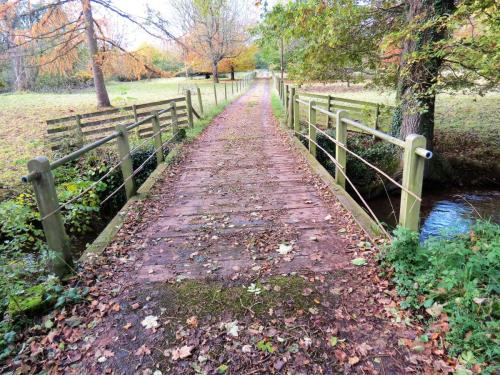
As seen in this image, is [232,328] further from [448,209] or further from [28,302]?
[448,209]

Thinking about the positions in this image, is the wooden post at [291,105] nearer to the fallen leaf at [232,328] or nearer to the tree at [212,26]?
the fallen leaf at [232,328]

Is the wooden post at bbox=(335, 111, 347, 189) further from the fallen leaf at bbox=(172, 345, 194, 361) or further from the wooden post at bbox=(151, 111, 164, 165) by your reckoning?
the wooden post at bbox=(151, 111, 164, 165)

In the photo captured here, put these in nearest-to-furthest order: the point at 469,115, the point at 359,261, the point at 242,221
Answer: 1. the point at 359,261
2. the point at 242,221
3. the point at 469,115

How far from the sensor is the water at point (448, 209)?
6.70 meters

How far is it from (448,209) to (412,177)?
522 centimetres

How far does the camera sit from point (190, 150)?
8.84 metres

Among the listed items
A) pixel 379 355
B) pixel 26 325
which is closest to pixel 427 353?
pixel 379 355

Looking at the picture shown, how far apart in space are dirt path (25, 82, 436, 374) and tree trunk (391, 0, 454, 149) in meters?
3.05

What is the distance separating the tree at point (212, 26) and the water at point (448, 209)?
27459mm

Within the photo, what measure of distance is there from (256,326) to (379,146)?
783 centimetres

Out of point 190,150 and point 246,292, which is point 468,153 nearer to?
point 190,150

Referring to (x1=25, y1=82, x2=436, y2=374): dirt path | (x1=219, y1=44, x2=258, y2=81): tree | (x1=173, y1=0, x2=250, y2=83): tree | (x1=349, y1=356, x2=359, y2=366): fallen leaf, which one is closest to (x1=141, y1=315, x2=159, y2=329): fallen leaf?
(x1=25, y1=82, x2=436, y2=374): dirt path

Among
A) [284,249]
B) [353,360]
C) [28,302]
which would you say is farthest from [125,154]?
[353,360]

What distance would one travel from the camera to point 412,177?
309 cm
